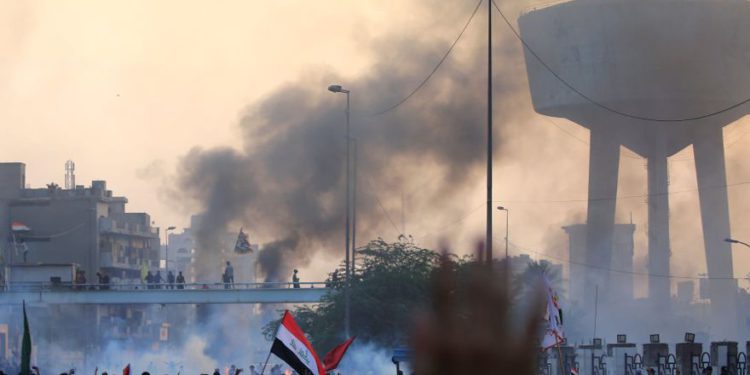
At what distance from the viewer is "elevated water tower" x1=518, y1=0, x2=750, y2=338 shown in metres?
98.9

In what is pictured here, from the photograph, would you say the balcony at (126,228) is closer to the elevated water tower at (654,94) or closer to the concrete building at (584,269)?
the concrete building at (584,269)

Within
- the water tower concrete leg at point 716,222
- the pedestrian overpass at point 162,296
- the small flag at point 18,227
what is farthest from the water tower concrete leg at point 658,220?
the small flag at point 18,227

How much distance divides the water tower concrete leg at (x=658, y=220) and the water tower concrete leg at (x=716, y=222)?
3063 mm

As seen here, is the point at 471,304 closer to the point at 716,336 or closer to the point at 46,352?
the point at 46,352

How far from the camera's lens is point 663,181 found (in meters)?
98.1

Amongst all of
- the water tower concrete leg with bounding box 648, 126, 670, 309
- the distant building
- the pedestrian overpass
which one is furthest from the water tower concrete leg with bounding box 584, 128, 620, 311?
the distant building

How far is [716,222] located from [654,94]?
9.85m

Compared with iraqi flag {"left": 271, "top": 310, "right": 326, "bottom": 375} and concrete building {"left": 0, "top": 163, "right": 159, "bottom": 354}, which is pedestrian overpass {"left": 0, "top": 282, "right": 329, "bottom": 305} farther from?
iraqi flag {"left": 271, "top": 310, "right": 326, "bottom": 375}

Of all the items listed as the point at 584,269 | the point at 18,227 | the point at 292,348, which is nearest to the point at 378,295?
the point at 292,348

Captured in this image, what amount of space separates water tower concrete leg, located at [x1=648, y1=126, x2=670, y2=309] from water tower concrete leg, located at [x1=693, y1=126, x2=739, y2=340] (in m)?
3.06

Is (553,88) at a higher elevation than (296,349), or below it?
higher

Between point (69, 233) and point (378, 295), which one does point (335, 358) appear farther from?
point (69, 233)

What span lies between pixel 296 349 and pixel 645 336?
82.9 meters

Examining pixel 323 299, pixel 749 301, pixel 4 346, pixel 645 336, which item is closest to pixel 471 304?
pixel 323 299
